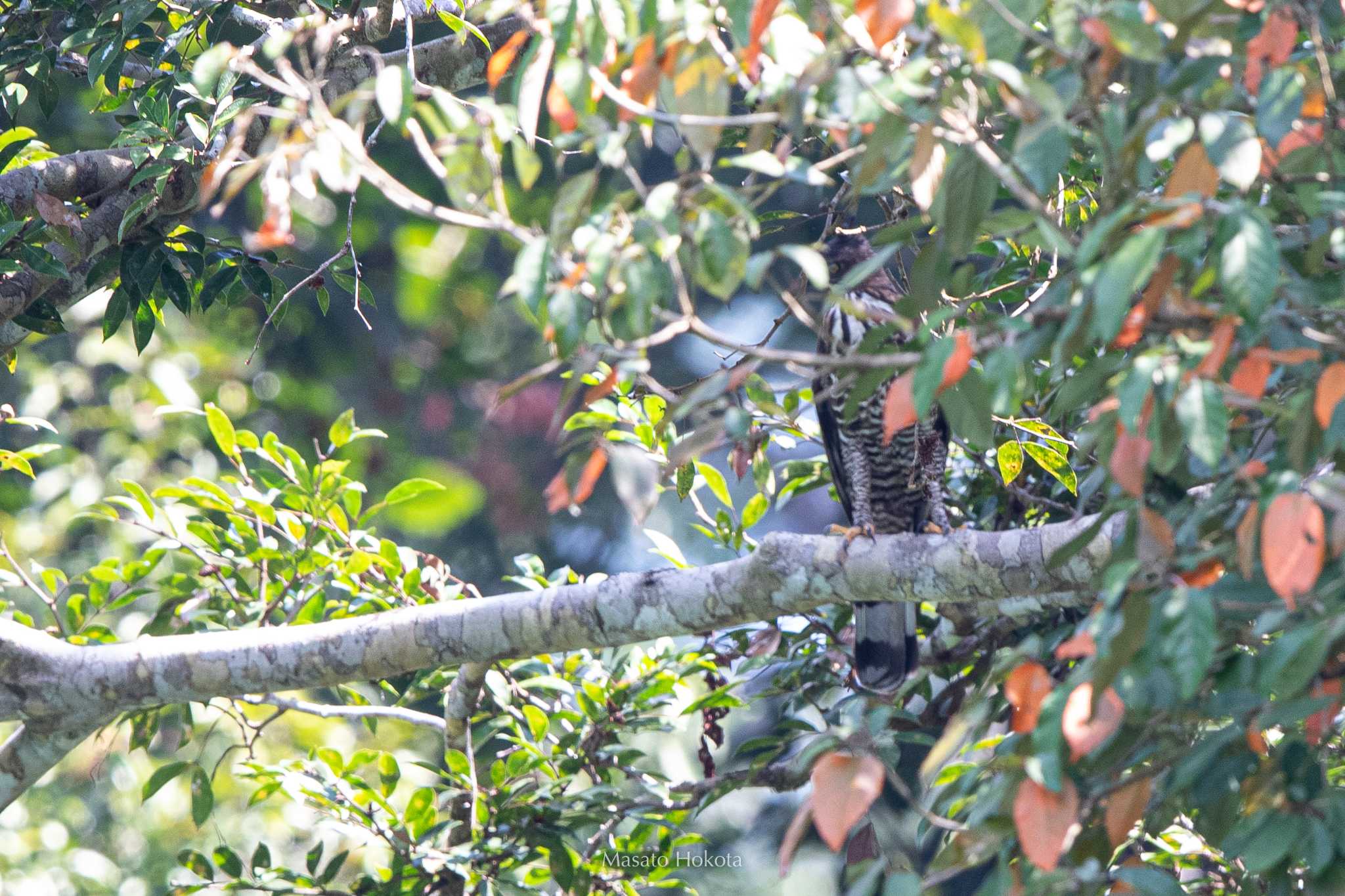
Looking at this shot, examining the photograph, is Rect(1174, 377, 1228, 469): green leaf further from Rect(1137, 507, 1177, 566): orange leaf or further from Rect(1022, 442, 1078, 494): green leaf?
Rect(1022, 442, 1078, 494): green leaf

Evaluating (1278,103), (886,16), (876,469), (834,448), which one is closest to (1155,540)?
(1278,103)

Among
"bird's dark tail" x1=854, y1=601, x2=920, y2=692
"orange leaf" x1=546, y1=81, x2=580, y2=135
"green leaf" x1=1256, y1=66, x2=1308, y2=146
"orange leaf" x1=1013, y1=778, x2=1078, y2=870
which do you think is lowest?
"bird's dark tail" x1=854, y1=601, x2=920, y2=692

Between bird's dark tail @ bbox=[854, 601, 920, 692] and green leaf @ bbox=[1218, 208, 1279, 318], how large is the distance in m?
1.94

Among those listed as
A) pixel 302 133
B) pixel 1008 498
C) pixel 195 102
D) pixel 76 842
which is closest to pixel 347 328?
pixel 76 842

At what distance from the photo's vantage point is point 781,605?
7.83ft

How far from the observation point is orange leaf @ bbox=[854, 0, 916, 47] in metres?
1.17

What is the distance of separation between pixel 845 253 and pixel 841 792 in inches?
92.8

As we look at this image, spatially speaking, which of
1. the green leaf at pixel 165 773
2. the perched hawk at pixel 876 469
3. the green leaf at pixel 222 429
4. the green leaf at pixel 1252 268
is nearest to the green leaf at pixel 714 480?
the perched hawk at pixel 876 469

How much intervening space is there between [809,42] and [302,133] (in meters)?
0.56

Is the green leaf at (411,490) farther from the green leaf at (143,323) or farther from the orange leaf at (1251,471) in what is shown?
the orange leaf at (1251,471)

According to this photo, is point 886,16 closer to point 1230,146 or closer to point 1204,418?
point 1230,146

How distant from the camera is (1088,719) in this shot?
3.58 feet

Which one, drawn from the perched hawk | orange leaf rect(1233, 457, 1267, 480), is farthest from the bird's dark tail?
orange leaf rect(1233, 457, 1267, 480)

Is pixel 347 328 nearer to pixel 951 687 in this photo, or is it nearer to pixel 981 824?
pixel 951 687
